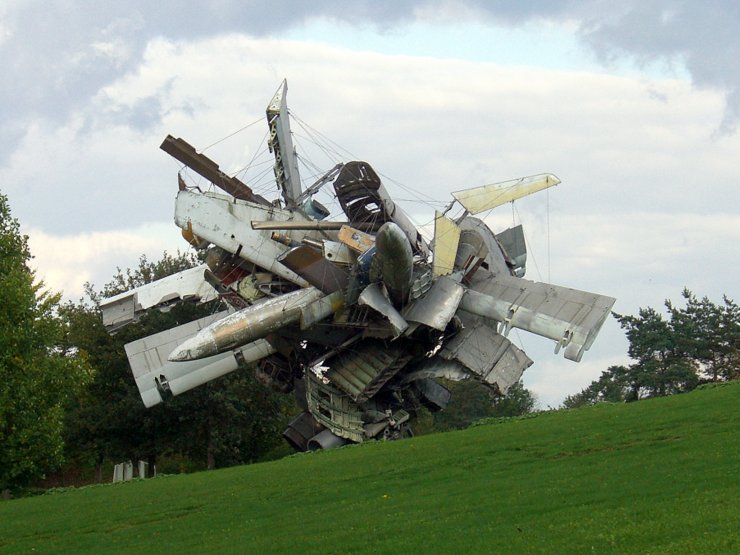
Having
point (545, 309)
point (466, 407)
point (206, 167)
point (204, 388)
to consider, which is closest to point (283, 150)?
point (206, 167)

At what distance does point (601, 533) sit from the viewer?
642 inches

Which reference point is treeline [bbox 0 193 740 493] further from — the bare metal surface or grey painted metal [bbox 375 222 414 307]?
grey painted metal [bbox 375 222 414 307]

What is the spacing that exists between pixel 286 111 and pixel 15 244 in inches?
415

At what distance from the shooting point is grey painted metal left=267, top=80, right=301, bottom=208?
36.3 meters

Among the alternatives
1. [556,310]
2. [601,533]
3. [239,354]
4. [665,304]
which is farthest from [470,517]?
[665,304]

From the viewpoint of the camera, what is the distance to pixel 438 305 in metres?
33.3

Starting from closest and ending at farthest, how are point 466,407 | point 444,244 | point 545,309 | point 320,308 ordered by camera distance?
1. point 320,308
2. point 545,309
3. point 444,244
4. point 466,407

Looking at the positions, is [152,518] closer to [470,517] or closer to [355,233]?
[470,517]

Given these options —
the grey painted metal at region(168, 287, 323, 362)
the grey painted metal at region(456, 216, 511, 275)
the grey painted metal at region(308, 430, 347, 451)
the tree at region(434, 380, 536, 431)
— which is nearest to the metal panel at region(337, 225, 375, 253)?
the grey painted metal at region(168, 287, 323, 362)

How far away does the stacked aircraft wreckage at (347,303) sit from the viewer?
3278cm

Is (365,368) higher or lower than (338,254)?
lower

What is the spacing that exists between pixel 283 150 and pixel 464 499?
59.3ft

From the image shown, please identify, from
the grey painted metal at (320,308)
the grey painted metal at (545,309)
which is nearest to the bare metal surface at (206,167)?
the grey painted metal at (320,308)

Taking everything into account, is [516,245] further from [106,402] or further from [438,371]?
[106,402]
